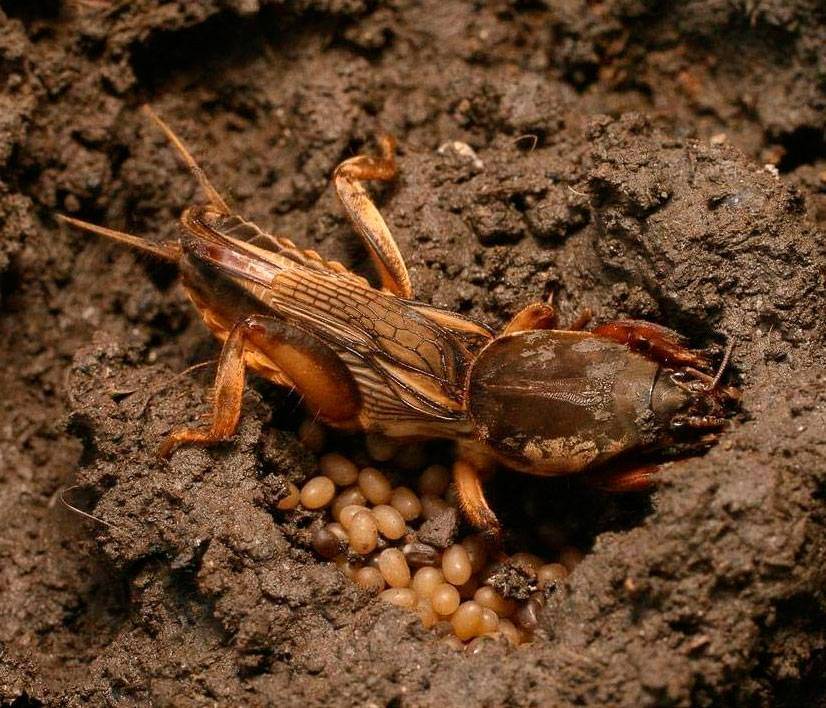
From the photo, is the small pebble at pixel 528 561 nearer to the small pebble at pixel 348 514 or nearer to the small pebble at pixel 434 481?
the small pebble at pixel 434 481

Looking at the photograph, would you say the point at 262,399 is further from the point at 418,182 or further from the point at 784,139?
the point at 784,139

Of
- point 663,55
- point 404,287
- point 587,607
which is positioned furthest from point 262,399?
point 663,55

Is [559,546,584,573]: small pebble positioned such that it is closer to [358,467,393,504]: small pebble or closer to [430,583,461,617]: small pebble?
[430,583,461,617]: small pebble

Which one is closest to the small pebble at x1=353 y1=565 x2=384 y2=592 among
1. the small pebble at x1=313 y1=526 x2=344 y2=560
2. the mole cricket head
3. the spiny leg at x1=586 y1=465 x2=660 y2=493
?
the small pebble at x1=313 y1=526 x2=344 y2=560

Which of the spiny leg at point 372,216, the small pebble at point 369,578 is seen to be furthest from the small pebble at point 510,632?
the spiny leg at point 372,216

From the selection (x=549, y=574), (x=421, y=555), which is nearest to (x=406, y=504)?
(x=421, y=555)
